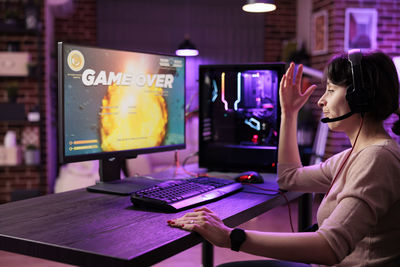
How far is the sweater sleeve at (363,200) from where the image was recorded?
974 mm

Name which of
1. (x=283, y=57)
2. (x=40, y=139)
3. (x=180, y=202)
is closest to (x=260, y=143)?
(x=180, y=202)

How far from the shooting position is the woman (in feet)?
3.22

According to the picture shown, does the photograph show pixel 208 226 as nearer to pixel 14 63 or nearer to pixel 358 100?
pixel 358 100

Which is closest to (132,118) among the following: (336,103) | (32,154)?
(336,103)

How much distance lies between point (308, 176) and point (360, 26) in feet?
12.2

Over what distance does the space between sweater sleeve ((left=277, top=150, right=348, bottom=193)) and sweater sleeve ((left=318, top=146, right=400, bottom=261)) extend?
12.8 inches

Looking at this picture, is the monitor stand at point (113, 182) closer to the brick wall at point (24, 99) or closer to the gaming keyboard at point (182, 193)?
the gaming keyboard at point (182, 193)

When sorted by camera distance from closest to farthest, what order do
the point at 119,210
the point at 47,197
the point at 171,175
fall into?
the point at 119,210 < the point at 47,197 < the point at 171,175

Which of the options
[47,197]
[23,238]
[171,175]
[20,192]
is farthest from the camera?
[20,192]

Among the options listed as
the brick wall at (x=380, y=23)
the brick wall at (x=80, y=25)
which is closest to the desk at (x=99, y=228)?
the brick wall at (x=380, y=23)

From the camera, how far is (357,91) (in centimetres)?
110

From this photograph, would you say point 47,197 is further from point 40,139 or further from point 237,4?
point 237,4

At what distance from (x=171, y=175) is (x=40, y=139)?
2851mm

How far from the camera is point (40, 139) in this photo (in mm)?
4301
